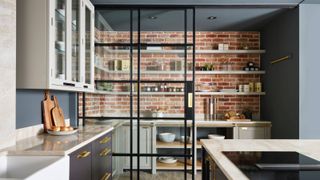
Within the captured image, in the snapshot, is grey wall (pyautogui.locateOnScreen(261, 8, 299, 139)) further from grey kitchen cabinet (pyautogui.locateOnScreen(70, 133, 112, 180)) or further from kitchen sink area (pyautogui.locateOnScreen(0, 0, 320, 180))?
grey kitchen cabinet (pyautogui.locateOnScreen(70, 133, 112, 180))

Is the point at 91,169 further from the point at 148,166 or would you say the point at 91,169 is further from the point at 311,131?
the point at 311,131

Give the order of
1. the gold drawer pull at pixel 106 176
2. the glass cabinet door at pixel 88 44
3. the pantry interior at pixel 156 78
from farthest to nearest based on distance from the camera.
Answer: the pantry interior at pixel 156 78 → the glass cabinet door at pixel 88 44 → the gold drawer pull at pixel 106 176

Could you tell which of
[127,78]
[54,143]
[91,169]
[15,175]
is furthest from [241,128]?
[15,175]

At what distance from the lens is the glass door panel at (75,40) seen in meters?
2.76

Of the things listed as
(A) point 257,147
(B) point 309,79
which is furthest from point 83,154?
(B) point 309,79

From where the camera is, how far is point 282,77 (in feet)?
13.2

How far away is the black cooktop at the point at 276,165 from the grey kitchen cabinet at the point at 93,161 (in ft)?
3.79

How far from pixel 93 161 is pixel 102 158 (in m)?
0.36

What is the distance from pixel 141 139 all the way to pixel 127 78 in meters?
0.92

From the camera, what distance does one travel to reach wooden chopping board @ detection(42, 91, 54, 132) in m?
2.78

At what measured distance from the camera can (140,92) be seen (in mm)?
3945

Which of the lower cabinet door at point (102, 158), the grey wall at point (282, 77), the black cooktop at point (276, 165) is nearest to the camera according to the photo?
the black cooktop at point (276, 165)

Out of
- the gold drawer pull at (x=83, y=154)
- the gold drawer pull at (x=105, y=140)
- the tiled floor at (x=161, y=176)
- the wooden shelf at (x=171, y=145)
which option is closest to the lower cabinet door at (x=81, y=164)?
the gold drawer pull at (x=83, y=154)

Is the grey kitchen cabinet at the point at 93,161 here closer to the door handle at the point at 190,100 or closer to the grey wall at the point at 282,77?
the door handle at the point at 190,100
